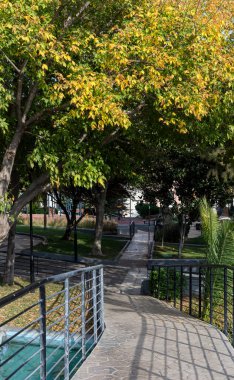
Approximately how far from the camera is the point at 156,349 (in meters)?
7.04

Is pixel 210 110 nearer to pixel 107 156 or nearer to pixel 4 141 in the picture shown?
pixel 107 156

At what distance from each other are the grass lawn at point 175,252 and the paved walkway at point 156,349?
14.2m

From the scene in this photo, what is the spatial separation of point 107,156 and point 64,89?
3.65m

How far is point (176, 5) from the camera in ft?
38.2

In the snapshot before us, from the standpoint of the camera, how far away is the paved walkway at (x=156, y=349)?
593cm

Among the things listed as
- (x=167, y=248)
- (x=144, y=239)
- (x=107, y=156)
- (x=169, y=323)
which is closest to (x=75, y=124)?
(x=107, y=156)

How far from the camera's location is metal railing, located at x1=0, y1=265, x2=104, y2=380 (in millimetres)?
4421

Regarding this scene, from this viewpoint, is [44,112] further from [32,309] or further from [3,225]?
[32,309]

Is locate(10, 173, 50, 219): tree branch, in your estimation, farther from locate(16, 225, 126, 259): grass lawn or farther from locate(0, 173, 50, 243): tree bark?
locate(16, 225, 126, 259): grass lawn

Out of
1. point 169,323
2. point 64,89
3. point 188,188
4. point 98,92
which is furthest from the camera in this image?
point 188,188

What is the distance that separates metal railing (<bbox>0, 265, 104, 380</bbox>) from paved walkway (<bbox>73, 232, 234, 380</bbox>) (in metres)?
0.31

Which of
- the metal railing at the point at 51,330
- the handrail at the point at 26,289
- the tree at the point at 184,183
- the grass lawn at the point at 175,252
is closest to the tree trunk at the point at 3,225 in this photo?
the metal railing at the point at 51,330

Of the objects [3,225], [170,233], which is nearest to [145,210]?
[170,233]

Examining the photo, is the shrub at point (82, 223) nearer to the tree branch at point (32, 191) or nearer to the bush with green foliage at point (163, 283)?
the bush with green foliage at point (163, 283)
